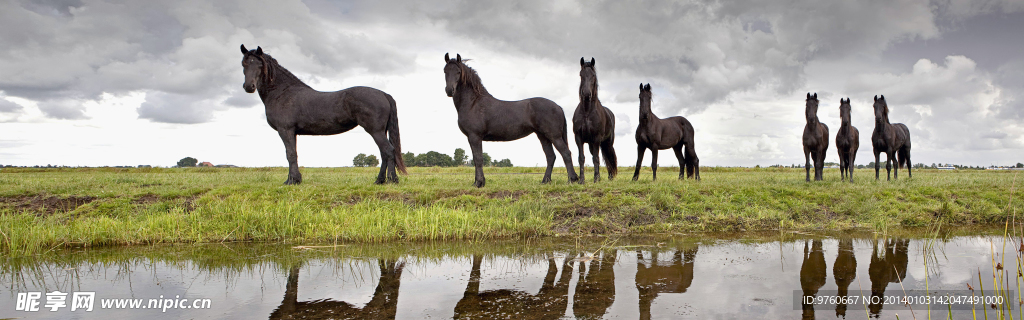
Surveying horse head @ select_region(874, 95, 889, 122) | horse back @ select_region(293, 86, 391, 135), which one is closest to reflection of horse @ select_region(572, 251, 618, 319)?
horse back @ select_region(293, 86, 391, 135)

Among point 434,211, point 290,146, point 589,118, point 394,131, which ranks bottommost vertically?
point 434,211

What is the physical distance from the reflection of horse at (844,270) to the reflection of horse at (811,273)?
121mm

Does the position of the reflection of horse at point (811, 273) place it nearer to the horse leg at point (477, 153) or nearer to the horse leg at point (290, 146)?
the horse leg at point (477, 153)

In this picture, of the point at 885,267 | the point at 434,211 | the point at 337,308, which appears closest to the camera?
the point at 337,308

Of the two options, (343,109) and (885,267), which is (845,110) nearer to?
(885,267)

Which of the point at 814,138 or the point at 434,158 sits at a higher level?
the point at 434,158

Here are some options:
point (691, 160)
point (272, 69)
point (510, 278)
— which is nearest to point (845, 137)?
point (691, 160)

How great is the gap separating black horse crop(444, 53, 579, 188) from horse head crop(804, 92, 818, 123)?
303 inches

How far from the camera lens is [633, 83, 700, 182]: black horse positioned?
13305mm

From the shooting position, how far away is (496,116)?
10.7 m

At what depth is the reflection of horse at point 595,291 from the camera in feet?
11.1

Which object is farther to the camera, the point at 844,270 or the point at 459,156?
the point at 459,156

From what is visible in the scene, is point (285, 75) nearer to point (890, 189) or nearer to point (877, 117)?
point (890, 189)

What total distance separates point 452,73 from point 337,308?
24.8 feet
